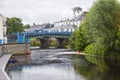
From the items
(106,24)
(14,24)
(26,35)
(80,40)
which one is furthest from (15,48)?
(14,24)

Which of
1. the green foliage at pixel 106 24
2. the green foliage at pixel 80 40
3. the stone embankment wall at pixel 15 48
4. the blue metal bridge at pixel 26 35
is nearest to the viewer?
the green foliage at pixel 106 24

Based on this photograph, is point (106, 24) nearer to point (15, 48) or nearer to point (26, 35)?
point (15, 48)

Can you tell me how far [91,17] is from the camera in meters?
58.5

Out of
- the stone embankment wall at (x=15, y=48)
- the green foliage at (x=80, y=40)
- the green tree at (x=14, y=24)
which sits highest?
the green tree at (x=14, y=24)

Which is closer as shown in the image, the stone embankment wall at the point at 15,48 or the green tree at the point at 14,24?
the stone embankment wall at the point at 15,48

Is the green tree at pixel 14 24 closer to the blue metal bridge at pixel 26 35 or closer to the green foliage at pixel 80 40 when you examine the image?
the blue metal bridge at pixel 26 35

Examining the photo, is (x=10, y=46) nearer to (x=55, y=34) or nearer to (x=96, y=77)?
(x=55, y=34)

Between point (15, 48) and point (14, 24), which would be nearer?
point (15, 48)

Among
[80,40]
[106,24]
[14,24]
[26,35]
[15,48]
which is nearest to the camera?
[106,24]

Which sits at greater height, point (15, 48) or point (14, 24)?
point (14, 24)

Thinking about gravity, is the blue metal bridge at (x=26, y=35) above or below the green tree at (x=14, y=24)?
below

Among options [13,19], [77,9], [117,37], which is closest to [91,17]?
[117,37]

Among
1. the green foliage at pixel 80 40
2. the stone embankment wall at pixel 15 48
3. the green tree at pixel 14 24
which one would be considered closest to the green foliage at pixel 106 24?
the green foliage at pixel 80 40

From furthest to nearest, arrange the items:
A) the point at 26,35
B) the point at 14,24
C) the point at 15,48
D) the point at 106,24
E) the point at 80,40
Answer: the point at 14,24
the point at 26,35
the point at 80,40
the point at 15,48
the point at 106,24
